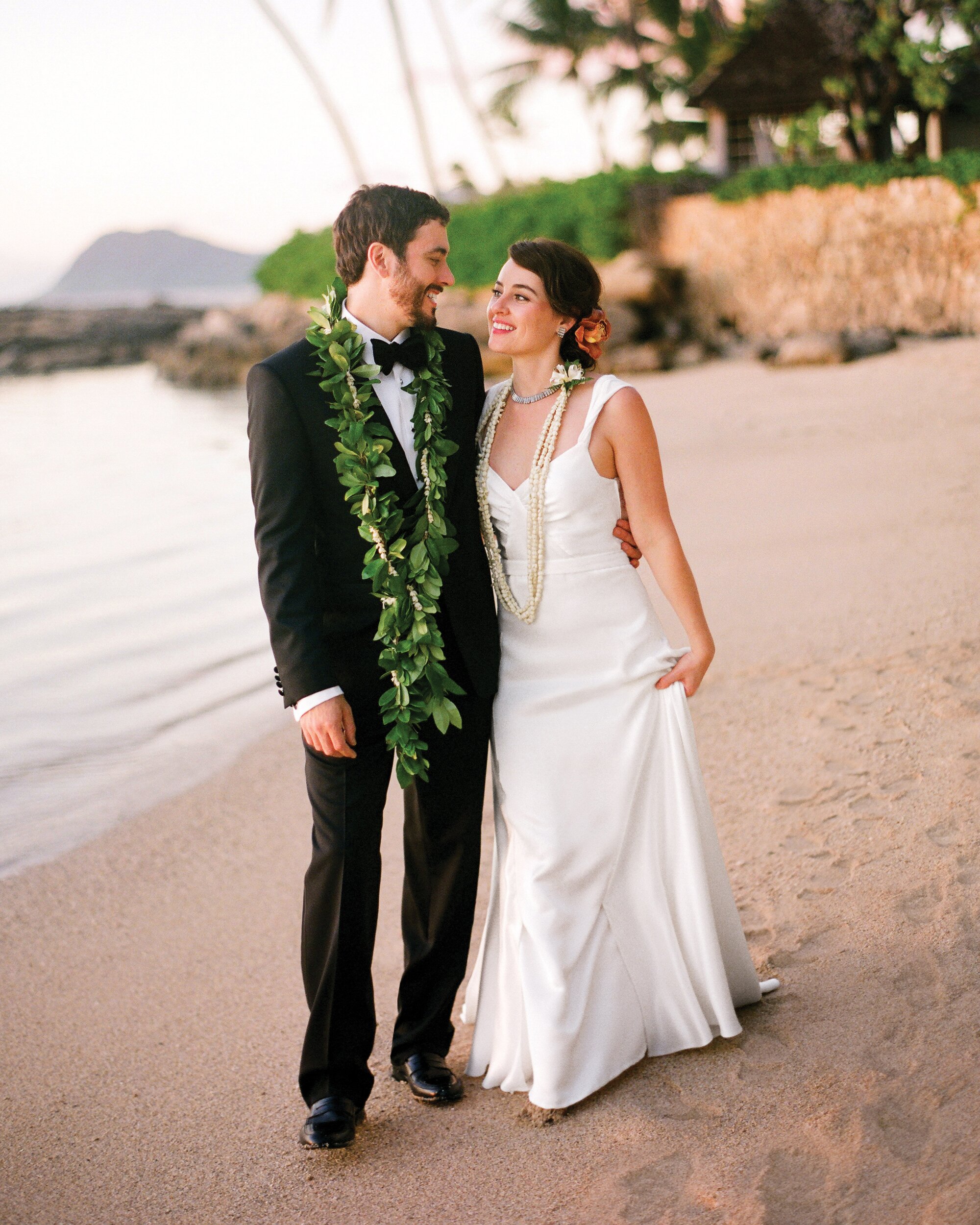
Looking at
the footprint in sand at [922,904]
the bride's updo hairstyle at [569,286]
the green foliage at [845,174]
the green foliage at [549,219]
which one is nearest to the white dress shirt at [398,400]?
the bride's updo hairstyle at [569,286]

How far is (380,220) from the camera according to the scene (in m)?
2.66

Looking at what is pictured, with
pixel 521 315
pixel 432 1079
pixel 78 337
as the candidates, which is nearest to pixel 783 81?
pixel 521 315

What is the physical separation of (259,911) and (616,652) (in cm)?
218

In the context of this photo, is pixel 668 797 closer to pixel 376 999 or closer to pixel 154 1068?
pixel 376 999

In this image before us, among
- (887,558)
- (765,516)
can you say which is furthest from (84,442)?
(887,558)

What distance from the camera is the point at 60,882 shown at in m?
4.77

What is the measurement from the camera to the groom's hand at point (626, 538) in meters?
2.85

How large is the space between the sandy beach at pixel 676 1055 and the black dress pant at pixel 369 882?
0.83 feet

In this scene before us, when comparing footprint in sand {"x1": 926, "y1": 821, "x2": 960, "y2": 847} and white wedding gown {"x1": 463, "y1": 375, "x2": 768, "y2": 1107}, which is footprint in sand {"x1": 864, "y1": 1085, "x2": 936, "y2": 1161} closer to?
white wedding gown {"x1": 463, "y1": 375, "x2": 768, "y2": 1107}

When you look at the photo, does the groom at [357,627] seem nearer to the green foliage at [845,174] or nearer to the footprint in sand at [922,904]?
the footprint in sand at [922,904]

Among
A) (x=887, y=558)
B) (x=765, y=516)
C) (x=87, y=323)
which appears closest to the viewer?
(x=887, y=558)

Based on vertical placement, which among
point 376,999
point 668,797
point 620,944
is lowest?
point 376,999

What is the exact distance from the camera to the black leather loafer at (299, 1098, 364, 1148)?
106 inches

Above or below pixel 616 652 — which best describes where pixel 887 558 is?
below
